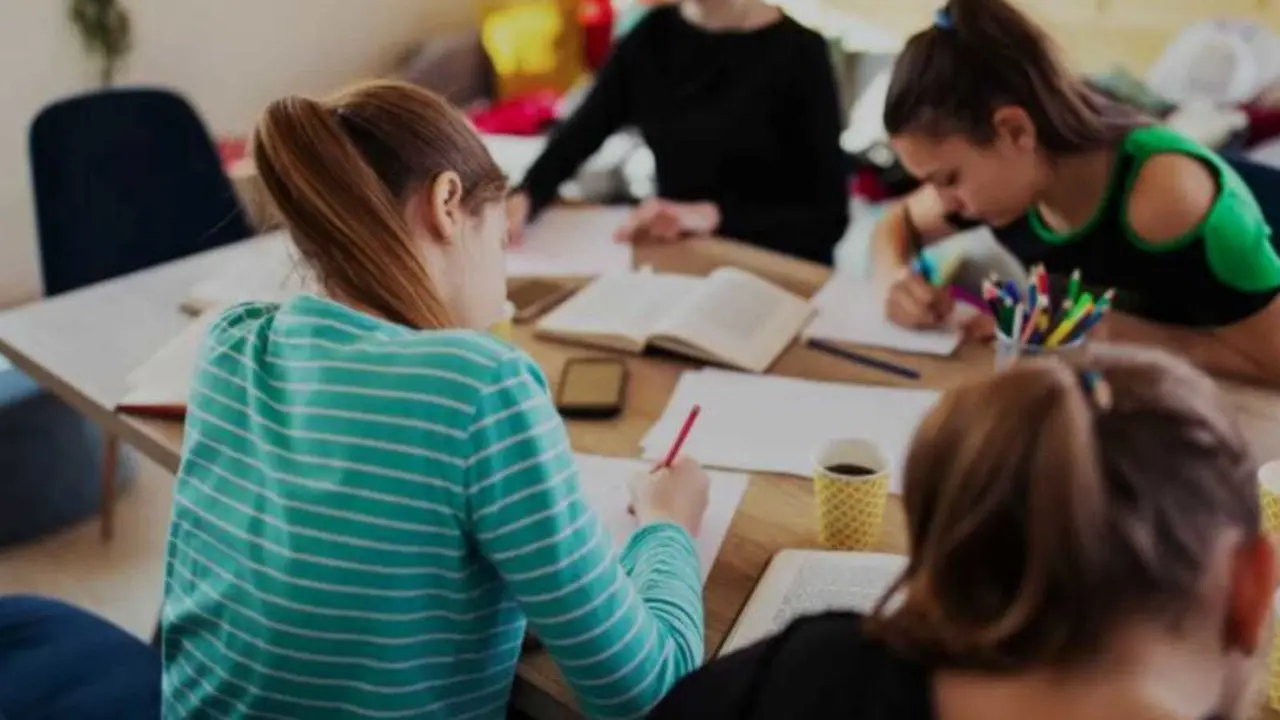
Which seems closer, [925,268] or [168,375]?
[168,375]

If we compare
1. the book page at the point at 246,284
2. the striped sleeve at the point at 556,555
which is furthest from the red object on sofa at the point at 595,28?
the striped sleeve at the point at 556,555

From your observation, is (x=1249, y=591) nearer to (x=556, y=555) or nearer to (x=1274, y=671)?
(x=1274, y=671)

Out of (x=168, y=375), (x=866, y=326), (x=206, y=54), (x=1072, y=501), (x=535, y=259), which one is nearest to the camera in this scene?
(x=1072, y=501)

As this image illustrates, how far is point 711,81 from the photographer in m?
2.25

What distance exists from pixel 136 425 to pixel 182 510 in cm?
46

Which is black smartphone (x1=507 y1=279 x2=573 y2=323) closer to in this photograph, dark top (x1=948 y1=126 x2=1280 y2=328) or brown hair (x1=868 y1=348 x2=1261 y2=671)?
dark top (x1=948 y1=126 x2=1280 y2=328)

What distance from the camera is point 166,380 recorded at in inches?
62.9

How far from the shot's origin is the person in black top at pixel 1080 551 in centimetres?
68

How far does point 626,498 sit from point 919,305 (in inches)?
22.0

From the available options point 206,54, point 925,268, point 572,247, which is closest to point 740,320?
point 925,268

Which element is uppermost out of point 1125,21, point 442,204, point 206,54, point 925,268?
point 442,204

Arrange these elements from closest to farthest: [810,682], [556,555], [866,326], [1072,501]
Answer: [1072,501] < [810,682] < [556,555] < [866,326]

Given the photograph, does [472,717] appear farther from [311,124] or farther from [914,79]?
[914,79]

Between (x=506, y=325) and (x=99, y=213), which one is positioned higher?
(x=506, y=325)
